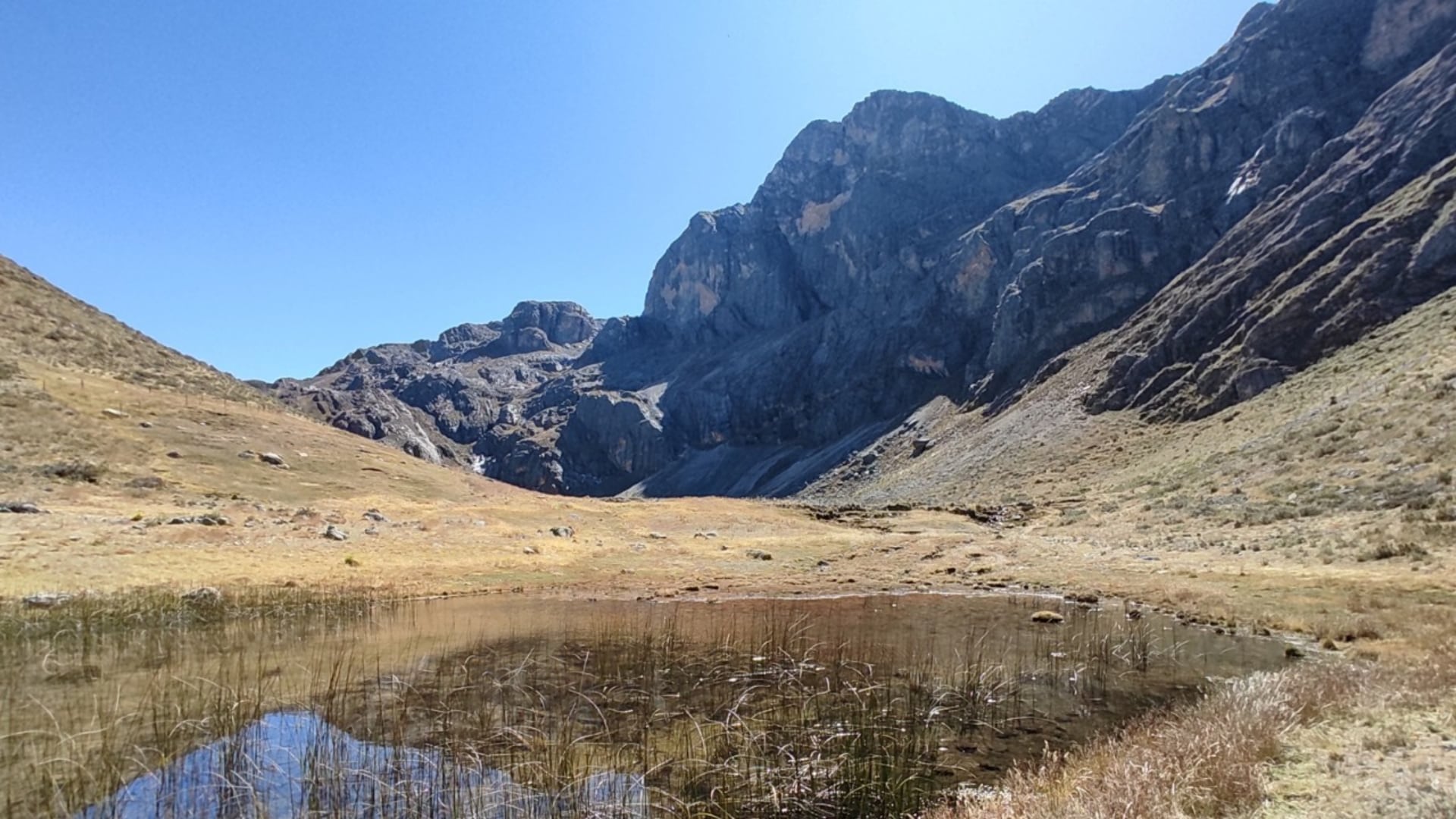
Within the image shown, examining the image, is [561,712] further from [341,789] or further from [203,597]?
[203,597]

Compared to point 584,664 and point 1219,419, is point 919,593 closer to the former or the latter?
point 584,664

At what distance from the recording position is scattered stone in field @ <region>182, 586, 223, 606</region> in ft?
79.7

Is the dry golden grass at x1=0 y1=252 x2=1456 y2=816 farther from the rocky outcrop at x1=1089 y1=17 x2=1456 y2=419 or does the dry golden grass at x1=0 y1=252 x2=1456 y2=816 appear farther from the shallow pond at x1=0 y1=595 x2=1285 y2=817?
the rocky outcrop at x1=1089 y1=17 x2=1456 y2=419

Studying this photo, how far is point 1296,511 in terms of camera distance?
134 ft

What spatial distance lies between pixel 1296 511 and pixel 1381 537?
12.0 meters

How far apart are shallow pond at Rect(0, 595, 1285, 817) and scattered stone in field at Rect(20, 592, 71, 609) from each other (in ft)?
10.5

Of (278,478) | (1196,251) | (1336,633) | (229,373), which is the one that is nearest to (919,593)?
(1336,633)

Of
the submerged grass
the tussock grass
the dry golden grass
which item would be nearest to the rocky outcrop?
the dry golden grass

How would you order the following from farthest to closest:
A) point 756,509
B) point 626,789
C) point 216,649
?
point 756,509 < point 216,649 < point 626,789

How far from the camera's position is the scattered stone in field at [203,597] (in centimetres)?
2428

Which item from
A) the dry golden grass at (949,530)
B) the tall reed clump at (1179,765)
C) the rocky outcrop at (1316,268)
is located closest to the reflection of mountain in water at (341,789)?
the tall reed clump at (1179,765)

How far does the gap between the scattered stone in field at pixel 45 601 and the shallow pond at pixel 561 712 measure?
A: 127 inches

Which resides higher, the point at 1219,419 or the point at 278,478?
the point at 1219,419

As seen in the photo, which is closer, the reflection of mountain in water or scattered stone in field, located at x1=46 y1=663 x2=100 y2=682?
the reflection of mountain in water
